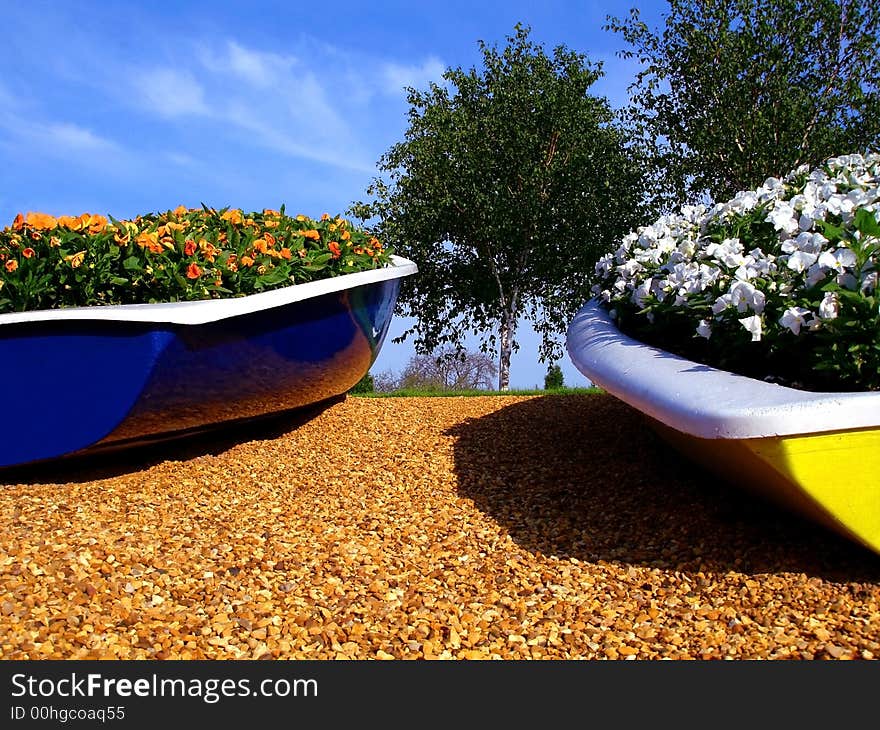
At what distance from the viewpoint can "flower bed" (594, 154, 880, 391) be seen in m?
3.17

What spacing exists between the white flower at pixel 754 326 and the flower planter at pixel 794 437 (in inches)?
9.6

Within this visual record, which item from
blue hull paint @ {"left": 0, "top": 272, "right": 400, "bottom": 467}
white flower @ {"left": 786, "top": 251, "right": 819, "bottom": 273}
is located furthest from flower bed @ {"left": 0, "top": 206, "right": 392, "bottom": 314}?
white flower @ {"left": 786, "top": 251, "right": 819, "bottom": 273}

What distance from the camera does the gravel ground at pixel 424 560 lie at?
278 cm

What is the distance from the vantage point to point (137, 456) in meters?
5.21

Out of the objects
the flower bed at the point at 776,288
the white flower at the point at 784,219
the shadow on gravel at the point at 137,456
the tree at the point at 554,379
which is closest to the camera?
the flower bed at the point at 776,288

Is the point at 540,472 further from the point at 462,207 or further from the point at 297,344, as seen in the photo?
the point at 462,207

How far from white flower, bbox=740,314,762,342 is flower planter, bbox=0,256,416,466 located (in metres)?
2.36

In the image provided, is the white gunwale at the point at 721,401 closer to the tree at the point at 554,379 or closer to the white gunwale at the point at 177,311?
the white gunwale at the point at 177,311

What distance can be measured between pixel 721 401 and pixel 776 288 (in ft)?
3.34

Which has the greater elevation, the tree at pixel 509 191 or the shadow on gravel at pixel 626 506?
the tree at pixel 509 191

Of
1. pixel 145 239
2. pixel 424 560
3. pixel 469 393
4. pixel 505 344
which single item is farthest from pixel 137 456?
pixel 505 344

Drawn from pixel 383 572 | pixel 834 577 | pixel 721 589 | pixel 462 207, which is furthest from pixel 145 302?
pixel 462 207

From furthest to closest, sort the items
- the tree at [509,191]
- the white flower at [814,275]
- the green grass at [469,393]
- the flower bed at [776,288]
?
the tree at [509,191]
the green grass at [469,393]
the white flower at [814,275]
the flower bed at [776,288]

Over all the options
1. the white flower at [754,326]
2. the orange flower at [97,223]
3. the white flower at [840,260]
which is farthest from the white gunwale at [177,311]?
the white flower at [840,260]
